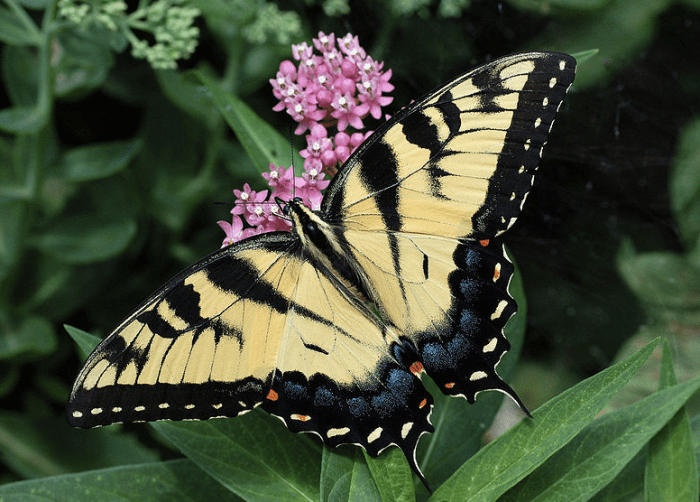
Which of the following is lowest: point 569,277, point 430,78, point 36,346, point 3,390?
point 3,390

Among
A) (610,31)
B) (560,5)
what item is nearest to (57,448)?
(560,5)

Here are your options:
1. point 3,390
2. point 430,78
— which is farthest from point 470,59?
point 3,390

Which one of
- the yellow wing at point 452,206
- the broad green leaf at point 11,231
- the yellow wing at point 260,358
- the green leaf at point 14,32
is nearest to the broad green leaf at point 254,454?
the yellow wing at point 260,358

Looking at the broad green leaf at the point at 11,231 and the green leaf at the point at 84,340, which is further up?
the green leaf at the point at 84,340

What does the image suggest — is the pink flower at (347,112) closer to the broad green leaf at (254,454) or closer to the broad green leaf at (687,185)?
the broad green leaf at (254,454)

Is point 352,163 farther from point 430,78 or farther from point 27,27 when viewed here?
point 27,27

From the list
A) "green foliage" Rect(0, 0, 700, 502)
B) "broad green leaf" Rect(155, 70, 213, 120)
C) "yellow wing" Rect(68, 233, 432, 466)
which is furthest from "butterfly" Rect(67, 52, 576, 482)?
"broad green leaf" Rect(155, 70, 213, 120)

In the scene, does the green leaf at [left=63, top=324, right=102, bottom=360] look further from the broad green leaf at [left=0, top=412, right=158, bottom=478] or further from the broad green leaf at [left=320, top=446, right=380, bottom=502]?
the broad green leaf at [left=0, top=412, right=158, bottom=478]
